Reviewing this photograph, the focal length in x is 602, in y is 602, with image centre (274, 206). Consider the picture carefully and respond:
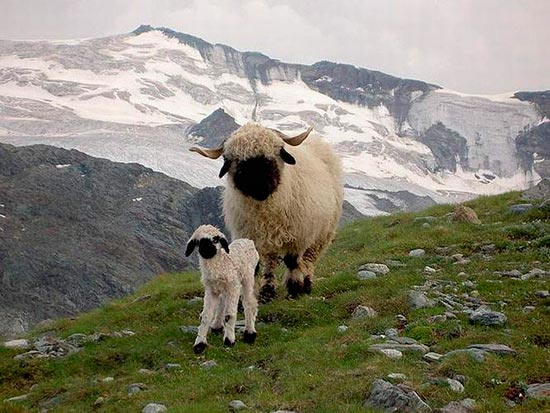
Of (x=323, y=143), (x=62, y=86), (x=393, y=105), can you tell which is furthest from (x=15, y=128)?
(x=393, y=105)

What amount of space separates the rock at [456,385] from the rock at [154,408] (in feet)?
10.2

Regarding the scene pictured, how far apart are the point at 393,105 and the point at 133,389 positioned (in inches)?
7420

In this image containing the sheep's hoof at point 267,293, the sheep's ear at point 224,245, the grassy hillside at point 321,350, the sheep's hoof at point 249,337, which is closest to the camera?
the grassy hillside at point 321,350

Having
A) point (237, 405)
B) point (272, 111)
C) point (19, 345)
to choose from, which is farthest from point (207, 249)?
point (272, 111)

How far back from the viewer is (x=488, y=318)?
28.2 ft

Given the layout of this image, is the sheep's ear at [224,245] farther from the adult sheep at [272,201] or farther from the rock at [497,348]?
the rock at [497,348]

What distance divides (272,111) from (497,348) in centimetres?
14989

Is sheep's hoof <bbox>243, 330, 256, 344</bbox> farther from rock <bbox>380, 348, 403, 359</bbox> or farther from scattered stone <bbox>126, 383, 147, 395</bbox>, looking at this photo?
rock <bbox>380, 348, 403, 359</bbox>

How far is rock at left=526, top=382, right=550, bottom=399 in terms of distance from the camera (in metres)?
6.04

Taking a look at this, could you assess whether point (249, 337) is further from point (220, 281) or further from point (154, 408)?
point (154, 408)

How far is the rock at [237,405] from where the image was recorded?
655cm

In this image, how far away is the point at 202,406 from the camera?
655 cm

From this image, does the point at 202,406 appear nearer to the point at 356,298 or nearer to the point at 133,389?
the point at 133,389

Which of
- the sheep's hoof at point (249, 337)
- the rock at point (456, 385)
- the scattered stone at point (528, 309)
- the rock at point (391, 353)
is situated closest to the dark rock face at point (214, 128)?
the sheep's hoof at point (249, 337)
